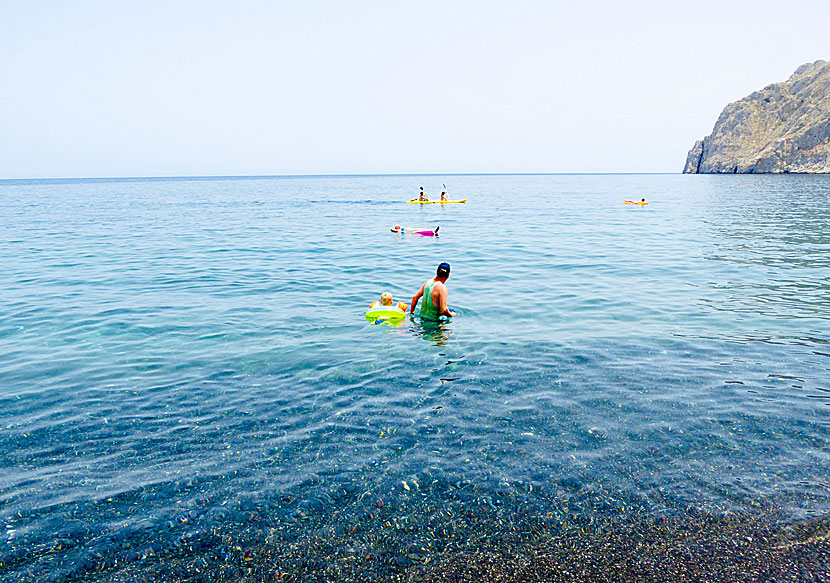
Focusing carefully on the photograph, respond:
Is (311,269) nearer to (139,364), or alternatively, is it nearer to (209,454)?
(139,364)

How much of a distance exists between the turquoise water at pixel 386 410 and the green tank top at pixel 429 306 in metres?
0.37

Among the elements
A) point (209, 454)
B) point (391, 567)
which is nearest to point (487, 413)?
point (391, 567)

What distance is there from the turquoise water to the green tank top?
14.6 inches

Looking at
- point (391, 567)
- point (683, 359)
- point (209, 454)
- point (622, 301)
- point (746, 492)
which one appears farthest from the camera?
point (622, 301)

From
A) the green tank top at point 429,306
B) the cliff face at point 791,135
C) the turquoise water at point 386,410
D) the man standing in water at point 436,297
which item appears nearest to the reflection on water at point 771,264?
the turquoise water at point 386,410

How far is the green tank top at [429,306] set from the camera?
46.2 feet

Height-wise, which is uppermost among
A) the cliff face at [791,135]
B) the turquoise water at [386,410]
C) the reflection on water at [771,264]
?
the cliff face at [791,135]

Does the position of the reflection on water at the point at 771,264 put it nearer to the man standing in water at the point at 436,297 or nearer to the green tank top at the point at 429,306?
the man standing in water at the point at 436,297

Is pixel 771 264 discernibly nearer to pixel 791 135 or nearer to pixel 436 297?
pixel 436 297

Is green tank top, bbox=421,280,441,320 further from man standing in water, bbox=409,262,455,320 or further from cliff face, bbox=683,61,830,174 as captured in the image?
cliff face, bbox=683,61,830,174

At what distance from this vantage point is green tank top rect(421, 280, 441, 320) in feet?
46.2

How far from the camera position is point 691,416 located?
341 inches

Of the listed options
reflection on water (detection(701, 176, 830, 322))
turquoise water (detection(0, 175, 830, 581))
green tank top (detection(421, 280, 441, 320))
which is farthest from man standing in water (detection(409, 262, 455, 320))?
reflection on water (detection(701, 176, 830, 322))

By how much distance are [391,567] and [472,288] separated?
1475 cm
